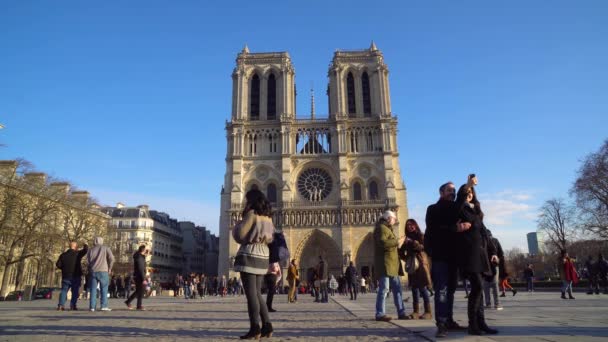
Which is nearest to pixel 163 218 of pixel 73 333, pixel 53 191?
pixel 53 191

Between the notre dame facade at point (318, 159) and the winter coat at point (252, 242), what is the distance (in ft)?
115

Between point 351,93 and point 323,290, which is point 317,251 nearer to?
point 351,93

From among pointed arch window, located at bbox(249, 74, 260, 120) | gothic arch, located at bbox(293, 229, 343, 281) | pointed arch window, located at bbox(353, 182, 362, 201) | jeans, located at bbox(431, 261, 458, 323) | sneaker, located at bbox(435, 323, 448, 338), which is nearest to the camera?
sneaker, located at bbox(435, 323, 448, 338)

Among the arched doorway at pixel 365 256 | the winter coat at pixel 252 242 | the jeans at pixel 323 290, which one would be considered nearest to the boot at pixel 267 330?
the winter coat at pixel 252 242

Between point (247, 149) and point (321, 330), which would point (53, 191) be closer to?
point (247, 149)

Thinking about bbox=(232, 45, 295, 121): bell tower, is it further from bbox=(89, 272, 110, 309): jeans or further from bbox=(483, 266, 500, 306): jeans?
bbox=(483, 266, 500, 306): jeans

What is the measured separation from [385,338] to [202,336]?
2.11m

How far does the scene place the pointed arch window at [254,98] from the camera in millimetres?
45906

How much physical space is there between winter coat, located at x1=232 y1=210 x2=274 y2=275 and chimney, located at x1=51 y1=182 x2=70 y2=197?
29998 mm

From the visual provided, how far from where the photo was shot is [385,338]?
466 cm

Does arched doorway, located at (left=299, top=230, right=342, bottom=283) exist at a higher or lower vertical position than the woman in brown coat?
higher

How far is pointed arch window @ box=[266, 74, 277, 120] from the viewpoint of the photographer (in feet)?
150

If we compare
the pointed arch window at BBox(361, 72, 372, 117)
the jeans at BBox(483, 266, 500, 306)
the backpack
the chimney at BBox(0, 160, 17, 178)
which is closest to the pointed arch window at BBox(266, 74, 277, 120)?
the pointed arch window at BBox(361, 72, 372, 117)

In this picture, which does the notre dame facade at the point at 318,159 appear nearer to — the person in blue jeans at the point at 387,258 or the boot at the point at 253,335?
the person in blue jeans at the point at 387,258
